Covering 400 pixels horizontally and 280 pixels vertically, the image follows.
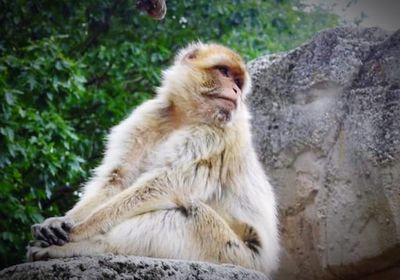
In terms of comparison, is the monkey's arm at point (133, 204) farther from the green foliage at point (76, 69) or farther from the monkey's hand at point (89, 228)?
the green foliage at point (76, 69)

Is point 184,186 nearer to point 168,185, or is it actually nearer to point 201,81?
point 168,185

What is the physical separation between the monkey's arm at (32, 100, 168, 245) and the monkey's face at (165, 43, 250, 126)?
21 cm

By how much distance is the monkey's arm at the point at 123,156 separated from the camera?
4.85 metres

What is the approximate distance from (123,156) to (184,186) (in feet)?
1.92

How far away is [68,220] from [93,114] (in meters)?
5.42

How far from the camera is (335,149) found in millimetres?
6250

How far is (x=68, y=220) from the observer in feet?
14.6

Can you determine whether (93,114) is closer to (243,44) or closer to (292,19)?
(243,44)

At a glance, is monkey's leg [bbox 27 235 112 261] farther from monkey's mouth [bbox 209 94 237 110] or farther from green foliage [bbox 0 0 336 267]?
green foliage [bbox 0 0 336 267]

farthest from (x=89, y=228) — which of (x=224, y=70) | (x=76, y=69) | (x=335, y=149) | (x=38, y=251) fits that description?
(x=76, y=69)

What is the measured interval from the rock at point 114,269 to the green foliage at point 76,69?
3.59 metres

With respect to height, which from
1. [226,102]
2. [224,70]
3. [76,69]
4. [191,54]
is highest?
[76,69]

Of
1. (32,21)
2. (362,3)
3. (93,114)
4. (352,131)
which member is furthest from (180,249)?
(32,21)

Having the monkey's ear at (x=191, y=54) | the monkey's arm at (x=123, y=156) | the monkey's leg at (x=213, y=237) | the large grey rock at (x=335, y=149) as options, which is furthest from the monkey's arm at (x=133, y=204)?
the large grey rock at (x=335, y=149)
